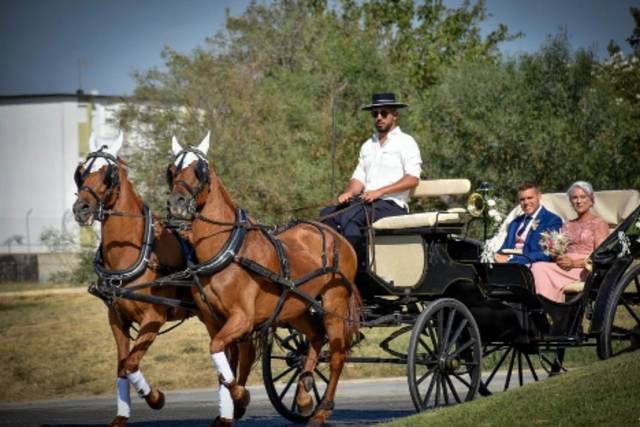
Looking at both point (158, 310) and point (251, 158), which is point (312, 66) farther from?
point (158, 310)

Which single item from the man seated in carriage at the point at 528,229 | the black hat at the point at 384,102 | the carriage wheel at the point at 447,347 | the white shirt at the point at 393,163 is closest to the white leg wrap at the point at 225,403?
the carriage wheel at the point at 447,347

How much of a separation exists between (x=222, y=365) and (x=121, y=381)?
1.25m

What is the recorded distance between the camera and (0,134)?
6869 centimetres

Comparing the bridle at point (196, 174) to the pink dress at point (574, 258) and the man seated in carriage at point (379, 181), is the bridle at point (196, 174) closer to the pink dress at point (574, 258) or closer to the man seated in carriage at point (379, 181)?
the man seated in carriage at point (379, 181)

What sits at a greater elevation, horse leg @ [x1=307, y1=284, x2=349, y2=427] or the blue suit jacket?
the blue suit jacket

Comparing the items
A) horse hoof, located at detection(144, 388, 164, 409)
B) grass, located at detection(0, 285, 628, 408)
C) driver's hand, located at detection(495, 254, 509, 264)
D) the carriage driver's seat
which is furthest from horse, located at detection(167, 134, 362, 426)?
grass, located at detection(0, 285, 628, 408)

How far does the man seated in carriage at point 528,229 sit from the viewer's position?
12422 millimetres

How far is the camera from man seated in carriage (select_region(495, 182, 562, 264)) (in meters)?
12.4

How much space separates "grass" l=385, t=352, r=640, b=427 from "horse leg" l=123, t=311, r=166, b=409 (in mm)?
2416

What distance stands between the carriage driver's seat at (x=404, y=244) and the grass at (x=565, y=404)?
1.81 metres

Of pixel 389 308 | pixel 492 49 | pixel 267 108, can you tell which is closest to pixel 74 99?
pixel 492 49

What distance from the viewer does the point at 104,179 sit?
436 inches

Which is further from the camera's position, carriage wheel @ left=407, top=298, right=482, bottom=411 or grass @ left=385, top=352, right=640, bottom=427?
carriage wheel @ left=407, top=298, right=482, bottom=411

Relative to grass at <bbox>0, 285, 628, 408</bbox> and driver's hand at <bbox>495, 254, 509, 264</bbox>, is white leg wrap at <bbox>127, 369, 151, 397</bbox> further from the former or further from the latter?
grass at <bbox>0, 285, 628, 408</bbox>
